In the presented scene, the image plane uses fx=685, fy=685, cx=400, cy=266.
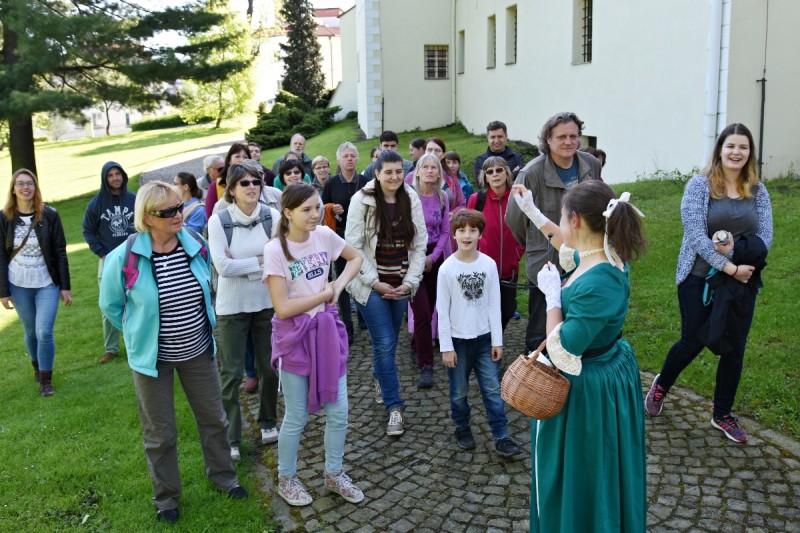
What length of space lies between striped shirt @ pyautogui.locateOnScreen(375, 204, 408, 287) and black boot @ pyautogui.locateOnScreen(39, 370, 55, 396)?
12.0 ft

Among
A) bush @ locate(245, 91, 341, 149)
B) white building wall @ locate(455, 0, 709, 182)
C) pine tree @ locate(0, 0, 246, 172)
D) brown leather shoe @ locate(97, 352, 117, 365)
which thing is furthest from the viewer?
bush @ locate(245, 91, 341, 149)

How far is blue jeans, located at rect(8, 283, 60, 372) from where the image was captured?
6.68 meters

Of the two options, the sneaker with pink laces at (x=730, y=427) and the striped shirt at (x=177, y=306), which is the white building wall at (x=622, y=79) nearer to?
the sneaker with pink laces at (x=730, y=427)

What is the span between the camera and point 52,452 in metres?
5.34

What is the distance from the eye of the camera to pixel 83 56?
1892 centimetres

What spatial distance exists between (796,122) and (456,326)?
36.3 ft

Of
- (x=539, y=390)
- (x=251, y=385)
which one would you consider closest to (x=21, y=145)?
(x=251, y=385)

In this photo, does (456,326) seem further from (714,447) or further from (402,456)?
(714,447)

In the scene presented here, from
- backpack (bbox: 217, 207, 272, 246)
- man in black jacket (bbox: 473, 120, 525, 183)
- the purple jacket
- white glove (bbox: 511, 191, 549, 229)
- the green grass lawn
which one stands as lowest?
the green grass lawn

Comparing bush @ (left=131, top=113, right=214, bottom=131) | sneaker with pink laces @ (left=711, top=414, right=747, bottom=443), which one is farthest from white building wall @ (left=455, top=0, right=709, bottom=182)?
bush @ (left=131, top=113, right=214, bottom=131)

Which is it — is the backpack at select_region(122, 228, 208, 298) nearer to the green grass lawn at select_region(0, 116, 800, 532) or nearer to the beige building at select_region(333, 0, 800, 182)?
the green grass lawn at select_region(0, 116, 800, 532)

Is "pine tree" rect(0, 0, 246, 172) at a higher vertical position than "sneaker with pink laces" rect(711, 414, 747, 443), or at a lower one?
higher

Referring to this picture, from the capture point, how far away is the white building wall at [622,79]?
13.7 metres

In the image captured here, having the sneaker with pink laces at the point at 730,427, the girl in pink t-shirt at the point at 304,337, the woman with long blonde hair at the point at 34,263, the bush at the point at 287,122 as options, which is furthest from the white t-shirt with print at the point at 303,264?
the bush at the point at 287,122
